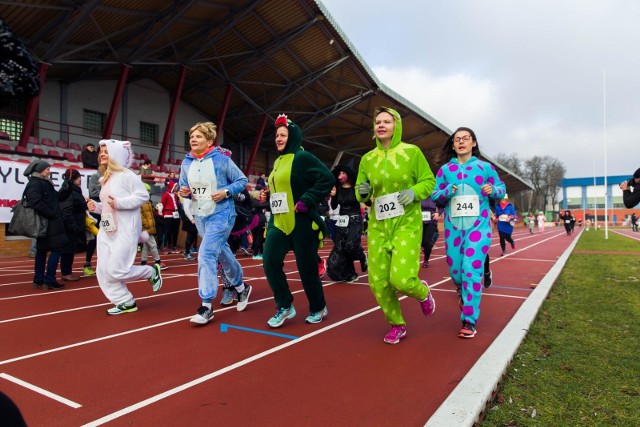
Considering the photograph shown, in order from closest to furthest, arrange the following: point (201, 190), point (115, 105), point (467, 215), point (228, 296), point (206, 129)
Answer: point (467, 215) < point (201, 190) < point (206, 129) < point (228, 296) < point (115, 105)

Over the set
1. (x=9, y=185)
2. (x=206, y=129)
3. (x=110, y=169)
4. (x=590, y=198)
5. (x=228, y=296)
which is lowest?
(x=228, y=296)

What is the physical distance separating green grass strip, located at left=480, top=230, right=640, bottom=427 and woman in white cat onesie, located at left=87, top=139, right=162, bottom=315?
408 cm

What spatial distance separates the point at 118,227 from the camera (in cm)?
522

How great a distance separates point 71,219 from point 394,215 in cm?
619

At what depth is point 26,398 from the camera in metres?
2.85

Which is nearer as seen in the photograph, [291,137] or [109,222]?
[291,137]

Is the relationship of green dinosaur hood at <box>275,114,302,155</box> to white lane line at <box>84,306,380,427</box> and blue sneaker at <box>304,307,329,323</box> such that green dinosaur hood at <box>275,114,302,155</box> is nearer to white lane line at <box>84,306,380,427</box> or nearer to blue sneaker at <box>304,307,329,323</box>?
blue sneaker at <box>304,307,329,323</box>

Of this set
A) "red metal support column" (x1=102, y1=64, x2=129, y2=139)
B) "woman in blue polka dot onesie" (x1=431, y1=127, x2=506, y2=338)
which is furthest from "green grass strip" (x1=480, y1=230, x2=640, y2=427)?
"red metal support column" (x1=102, y1=64, x2=129, y2=139)

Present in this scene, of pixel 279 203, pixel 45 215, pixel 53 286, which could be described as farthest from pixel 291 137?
pixel 53 286

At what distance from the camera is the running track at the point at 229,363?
2.68 m

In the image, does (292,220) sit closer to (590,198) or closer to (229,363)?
(229,363)

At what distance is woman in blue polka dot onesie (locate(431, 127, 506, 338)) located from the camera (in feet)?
14.0

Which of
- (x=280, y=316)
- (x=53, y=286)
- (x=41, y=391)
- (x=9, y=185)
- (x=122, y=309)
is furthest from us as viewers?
(x=9, y=185)

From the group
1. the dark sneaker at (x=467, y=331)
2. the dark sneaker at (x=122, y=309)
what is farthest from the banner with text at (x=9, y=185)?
the dark sneaker at (x=467, y=331)
